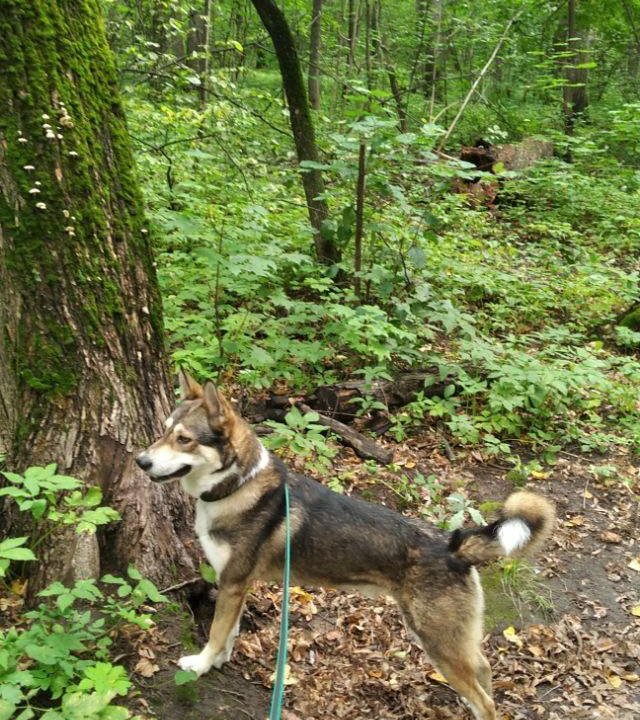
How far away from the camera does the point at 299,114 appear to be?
7508 millimetres

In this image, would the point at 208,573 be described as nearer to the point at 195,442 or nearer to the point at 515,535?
the point at 195,442

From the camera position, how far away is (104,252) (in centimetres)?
330

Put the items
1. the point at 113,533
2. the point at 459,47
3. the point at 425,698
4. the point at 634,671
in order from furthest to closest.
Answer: the point at 459,47, the point at 634,671, the point at 425,698, the point at 113,533

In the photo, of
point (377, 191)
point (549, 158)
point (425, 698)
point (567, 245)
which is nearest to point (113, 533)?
point (425, 698)

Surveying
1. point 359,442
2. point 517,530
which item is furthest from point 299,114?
point 517,530

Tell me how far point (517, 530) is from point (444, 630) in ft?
2.43

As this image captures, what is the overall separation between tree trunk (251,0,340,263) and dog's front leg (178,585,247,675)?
490 centimetres

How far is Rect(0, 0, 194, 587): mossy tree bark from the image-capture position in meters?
2.99

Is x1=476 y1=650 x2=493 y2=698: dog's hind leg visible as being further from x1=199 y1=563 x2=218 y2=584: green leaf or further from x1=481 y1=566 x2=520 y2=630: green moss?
x1=199 y1=563 x2=218 y2=584: green leaf

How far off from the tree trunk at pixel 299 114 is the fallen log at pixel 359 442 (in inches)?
99.9

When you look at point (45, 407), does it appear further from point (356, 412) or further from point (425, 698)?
point (356, 412)

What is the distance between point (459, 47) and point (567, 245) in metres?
10.2

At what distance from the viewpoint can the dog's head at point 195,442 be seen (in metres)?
3.24

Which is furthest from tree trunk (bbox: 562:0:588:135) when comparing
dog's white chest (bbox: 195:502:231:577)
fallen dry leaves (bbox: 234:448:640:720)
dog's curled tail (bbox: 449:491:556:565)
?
dog's white chest (bbox: 195:502:231:577)
